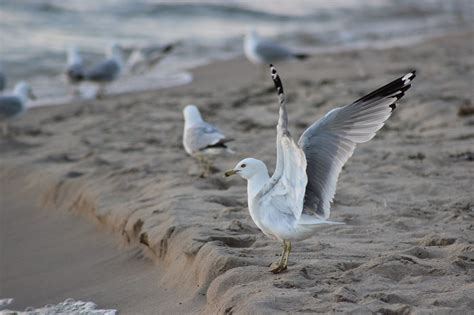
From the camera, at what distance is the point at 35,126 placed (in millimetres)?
9281

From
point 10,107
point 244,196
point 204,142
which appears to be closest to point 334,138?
point 244,196

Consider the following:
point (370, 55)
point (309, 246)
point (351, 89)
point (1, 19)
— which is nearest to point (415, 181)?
point (309, 246)

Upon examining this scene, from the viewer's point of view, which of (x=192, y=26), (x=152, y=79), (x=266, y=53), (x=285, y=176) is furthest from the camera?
(x=192, y=26)

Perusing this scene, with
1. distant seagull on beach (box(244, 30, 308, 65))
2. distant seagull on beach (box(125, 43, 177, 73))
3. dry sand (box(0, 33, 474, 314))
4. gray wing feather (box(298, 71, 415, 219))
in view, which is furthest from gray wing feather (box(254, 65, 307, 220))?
distant seagull on beach (box(125, 43, 177, 73))

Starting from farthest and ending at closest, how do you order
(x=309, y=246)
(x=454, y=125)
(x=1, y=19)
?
1. (x=1, y=19)
2. (x=454, y=125)
3. (x=309, y=246)

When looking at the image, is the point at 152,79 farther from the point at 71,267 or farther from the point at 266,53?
the point at 71,267

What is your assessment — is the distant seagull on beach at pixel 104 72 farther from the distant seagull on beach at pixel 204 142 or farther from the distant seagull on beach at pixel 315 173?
the distant seagull on beach at pixel 315 173

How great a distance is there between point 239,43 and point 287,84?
5110mm

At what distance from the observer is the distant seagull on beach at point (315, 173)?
4.11 meters

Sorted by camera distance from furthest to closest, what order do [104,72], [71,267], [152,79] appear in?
[152,79] < [104,72] < [71,267]

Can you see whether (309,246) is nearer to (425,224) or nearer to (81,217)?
(425,224)

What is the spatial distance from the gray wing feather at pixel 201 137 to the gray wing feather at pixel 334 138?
208cm

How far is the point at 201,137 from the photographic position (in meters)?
6.43

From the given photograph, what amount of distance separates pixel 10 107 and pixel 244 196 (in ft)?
14.6
